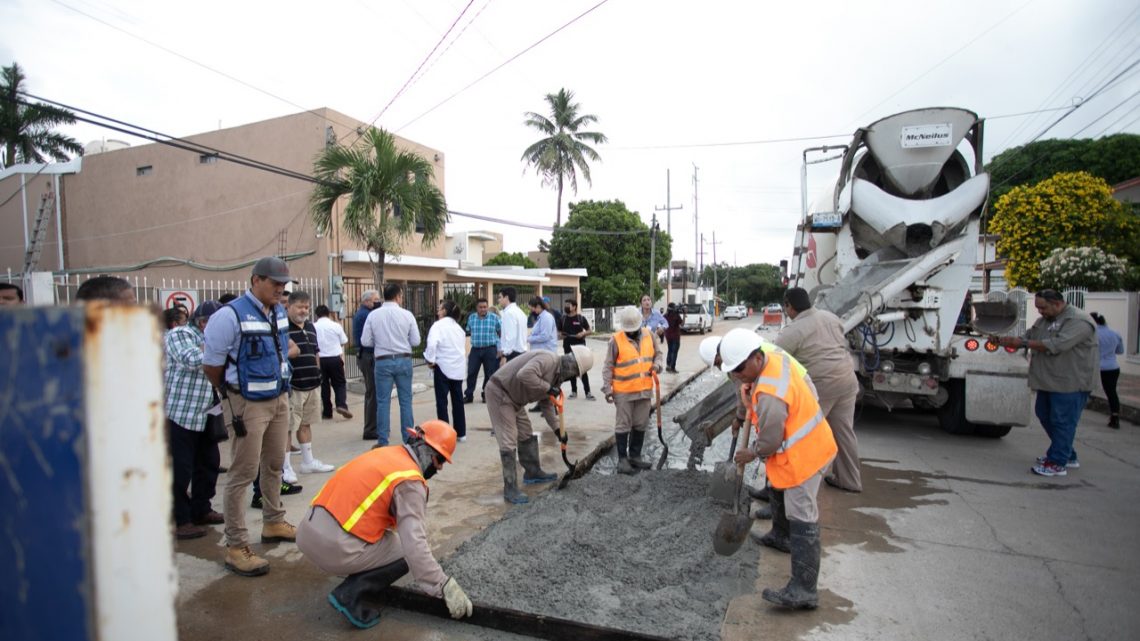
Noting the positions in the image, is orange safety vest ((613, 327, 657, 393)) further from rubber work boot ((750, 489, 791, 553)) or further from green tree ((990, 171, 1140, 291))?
green tree ((990, 171, 1140, 291))

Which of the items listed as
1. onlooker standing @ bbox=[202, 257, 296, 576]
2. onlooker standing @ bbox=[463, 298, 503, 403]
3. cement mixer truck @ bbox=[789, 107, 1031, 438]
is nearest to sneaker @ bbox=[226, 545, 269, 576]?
onlooker standing @ bbox=[202, 257, 296, 576]

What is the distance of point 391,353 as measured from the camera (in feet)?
19.9

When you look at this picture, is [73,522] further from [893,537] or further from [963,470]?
[963,470]

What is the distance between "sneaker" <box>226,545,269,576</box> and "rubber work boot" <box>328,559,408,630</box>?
69cm

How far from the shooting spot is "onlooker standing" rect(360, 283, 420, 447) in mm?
6012

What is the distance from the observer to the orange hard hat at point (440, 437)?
3064 millimetres

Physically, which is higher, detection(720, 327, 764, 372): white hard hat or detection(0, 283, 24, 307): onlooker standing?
detection(0, 283, 24, 307): onlooker standing

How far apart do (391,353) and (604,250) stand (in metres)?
25.2

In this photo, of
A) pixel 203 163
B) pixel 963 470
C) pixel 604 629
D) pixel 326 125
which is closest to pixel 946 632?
pixel 604 629

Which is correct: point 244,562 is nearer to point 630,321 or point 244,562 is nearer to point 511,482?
point 511,482

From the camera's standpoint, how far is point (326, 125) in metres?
14.8

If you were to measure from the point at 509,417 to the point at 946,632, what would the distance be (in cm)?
321

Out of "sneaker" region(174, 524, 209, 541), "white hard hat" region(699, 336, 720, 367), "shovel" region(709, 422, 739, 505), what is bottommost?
"sneaker" region(174, 524, 209, 541)

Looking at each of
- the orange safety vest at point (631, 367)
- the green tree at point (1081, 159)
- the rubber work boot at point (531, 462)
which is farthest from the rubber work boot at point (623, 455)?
the green tree at point (1081, 159)
